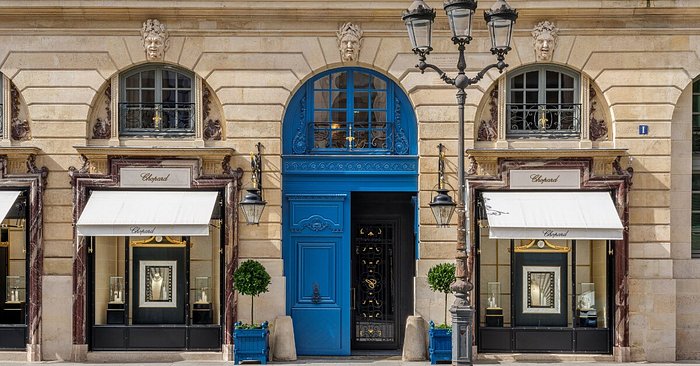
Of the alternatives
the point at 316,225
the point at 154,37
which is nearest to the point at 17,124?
the point at 154,37

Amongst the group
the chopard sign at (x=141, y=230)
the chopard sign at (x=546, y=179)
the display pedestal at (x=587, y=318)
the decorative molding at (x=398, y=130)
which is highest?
the decorative molding at (x=398, y=130)

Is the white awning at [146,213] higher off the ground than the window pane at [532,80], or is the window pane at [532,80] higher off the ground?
the window pane at [532,80]

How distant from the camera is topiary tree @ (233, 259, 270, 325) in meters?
18.5

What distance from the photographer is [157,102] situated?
780 inches

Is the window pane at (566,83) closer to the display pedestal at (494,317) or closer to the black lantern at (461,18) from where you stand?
the display pedestal at (494,317)

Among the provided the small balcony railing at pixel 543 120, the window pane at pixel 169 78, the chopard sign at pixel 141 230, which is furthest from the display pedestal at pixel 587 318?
the window pane at pixel 169 78

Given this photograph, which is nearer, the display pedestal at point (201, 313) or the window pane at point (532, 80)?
the display pedestal at point (201, 313)

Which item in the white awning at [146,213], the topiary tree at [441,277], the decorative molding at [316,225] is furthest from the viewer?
the decorative molding at [316,225]

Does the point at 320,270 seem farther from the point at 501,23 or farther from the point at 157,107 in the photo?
the point at 501,23

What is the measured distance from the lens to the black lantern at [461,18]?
14.4m

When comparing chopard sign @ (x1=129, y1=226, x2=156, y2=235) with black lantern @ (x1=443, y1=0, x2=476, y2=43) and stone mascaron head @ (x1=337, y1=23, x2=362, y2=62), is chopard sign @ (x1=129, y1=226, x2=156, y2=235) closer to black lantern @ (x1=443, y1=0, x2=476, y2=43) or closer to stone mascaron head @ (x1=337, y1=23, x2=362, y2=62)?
stone mascaron head @ (x1=337, y1=23, x2=362, y2=62)

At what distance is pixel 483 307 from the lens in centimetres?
1969

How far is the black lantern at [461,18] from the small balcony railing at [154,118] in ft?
23.1

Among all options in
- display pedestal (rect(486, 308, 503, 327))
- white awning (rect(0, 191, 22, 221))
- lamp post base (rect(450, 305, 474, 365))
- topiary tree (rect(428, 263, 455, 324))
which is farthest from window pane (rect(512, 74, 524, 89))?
white awning (rect(0, 191, 22, 221))
